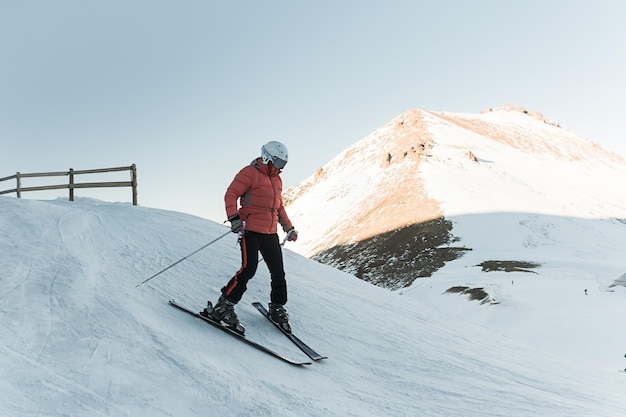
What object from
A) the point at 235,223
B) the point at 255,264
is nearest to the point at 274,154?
the point at 235,223

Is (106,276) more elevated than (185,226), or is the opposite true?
(185,226)

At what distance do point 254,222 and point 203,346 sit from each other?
172cm

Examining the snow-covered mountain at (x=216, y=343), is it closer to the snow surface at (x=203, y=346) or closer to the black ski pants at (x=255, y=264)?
the snow surface at (x=203, y=346)

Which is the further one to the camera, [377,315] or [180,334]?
[377,315]

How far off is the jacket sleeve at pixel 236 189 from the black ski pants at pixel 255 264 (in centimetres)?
43

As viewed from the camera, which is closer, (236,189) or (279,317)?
(236,189)

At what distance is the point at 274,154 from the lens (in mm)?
5996

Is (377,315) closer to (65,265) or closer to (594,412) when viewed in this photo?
(594,412)

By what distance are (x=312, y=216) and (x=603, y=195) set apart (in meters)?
50.7

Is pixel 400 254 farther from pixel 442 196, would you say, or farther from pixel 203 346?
pixel 203 346

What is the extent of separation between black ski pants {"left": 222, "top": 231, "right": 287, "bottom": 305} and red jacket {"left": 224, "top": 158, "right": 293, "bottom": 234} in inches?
5.4

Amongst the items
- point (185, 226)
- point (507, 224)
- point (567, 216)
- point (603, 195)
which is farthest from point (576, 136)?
point (185, 226)

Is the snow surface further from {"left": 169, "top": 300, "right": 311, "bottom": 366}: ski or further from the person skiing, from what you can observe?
the person skiing

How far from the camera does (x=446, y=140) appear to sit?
85250 millimetres
